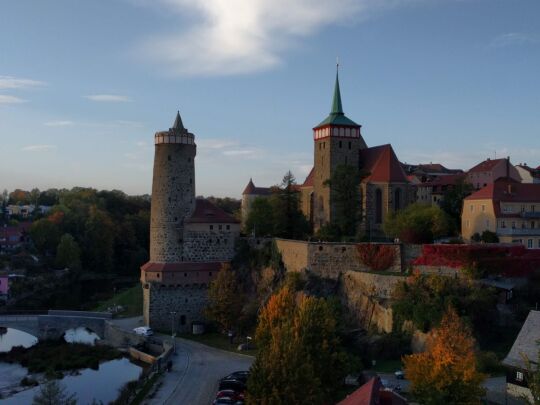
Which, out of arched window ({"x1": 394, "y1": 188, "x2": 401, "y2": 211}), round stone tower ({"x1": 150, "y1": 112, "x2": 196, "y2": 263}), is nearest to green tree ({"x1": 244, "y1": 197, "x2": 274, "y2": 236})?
round stone tower ({"x1": 150, "y1": 112, "x2": 196, "y2": 263})

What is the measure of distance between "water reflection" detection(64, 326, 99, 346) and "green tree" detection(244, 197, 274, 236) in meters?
17.4

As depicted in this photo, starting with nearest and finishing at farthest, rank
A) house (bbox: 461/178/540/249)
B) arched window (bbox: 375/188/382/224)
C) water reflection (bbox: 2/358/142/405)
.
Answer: water reflection (bbox: 2/358/142/405) → house (bbox: 461/178/540/249) → arched window (bbox: 375/188/382/224)

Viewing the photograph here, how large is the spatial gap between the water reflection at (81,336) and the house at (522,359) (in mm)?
33209

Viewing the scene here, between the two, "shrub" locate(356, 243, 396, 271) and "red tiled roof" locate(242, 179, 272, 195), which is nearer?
"shrub" locate(356, 243, 396, 271)

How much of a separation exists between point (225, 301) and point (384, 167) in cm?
1957

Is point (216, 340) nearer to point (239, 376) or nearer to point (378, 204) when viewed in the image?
point (239, 376)

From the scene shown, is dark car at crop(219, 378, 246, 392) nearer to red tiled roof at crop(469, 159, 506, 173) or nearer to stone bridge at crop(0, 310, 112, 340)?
stone bridge at crop(0, 310, 112, 340)

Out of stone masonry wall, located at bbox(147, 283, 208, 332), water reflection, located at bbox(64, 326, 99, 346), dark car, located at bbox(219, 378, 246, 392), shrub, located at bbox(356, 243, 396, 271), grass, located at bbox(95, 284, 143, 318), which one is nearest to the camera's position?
dark car, located at bbox(219, 378, 246, 392)

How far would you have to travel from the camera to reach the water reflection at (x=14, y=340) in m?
48.2

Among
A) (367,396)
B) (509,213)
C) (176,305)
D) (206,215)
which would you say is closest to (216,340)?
(176,305)

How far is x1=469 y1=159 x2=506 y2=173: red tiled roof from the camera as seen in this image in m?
61.7

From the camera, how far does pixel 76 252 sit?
87.1m

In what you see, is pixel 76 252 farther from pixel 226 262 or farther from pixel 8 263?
pixel 226 262

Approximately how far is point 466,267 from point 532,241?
10424 mm
